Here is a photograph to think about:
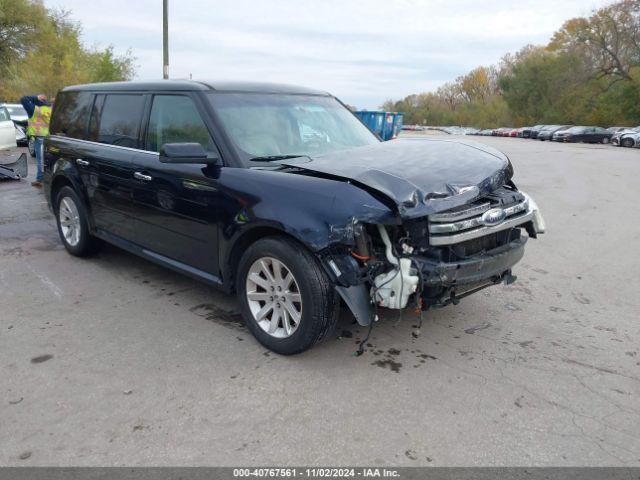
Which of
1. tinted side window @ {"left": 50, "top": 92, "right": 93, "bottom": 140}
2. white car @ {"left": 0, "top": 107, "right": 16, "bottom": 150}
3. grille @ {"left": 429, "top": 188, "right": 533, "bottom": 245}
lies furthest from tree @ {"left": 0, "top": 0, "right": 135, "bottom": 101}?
grille @ {"left": 429, "top": 188, "right": 533, "bottom": 245}

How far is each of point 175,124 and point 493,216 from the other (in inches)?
102

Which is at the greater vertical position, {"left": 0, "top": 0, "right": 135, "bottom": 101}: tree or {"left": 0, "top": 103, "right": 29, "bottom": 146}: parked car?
{"left": 0, "top": 0, "right": 135, "bottom": 101}: tree

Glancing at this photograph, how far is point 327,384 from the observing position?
3.42 metres

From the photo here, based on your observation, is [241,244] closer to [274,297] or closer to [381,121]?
[274,297]

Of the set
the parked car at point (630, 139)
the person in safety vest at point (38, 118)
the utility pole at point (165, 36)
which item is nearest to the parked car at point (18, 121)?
the utility pole at point (165, 36)

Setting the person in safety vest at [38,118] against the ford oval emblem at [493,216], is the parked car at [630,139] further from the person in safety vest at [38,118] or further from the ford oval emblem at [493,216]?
the ford oval emblem at [493,216]

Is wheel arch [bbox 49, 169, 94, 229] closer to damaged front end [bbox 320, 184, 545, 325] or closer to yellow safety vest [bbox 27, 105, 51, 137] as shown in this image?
damaged front end [bbox 320, 184, 545, 325]

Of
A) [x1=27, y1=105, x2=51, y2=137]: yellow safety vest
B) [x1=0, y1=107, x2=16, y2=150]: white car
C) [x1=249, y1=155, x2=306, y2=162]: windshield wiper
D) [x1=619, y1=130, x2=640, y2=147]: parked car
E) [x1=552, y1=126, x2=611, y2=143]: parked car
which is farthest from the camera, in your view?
[x1=552, y1=126, x2=611, y2=143]: parked car

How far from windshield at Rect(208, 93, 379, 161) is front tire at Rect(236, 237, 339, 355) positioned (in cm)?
84

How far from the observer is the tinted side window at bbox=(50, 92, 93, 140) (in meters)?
5.71

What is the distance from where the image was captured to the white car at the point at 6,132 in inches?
656

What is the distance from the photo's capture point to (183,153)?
3816 millimetres

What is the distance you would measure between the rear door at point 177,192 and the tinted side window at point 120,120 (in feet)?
0.65

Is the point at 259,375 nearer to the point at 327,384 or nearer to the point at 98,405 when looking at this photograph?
the point at 327,384
